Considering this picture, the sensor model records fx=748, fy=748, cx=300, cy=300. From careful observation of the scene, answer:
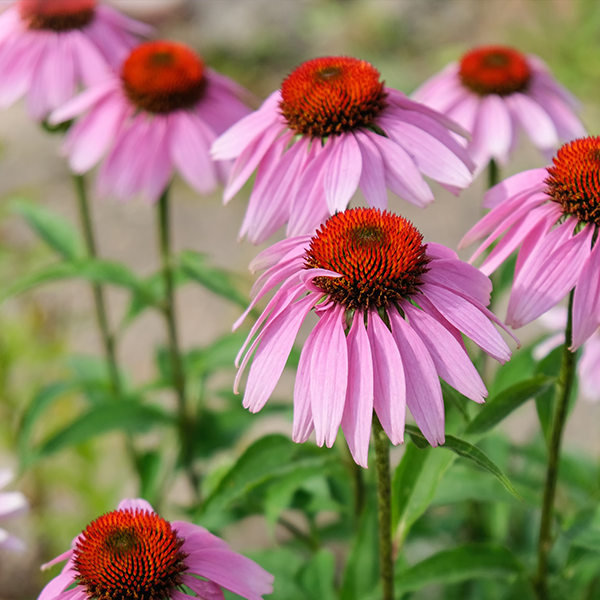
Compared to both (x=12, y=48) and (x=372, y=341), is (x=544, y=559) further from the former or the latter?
(x=12, y=48)

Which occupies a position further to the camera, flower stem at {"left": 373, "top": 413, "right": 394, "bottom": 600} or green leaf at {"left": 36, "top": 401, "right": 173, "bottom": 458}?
green leaf at {"left": 36, "top": 401, "right": 173, "bottom": 458}

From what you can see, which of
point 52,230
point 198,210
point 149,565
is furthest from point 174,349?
point 198,210

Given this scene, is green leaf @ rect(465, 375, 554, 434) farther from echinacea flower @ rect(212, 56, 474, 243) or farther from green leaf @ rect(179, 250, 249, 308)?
green leaf @ rect(179, 250, 249, 308)

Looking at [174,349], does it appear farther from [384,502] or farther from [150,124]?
[384,502]

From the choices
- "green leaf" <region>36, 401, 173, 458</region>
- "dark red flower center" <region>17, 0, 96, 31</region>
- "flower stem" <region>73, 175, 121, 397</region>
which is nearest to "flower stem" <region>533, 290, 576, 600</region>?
"green leaf" <region>36, 401, 173, 458</region>

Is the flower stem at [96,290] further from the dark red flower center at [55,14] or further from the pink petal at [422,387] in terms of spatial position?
the pink petal at [422,387]

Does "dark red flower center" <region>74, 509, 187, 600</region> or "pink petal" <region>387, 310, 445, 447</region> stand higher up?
"pink petal" <region>387, 310, 445, 447</region>

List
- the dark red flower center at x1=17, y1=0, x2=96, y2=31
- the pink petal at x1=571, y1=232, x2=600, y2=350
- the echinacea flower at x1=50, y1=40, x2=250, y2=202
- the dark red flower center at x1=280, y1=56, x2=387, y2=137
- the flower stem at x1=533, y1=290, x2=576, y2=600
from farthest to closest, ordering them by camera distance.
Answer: the dark red flower center at x1=17, y1=0, x2=96, y2=31 → the echinacea flower at x1=50, y1=40, x2=250, y2=202 → the dark red flower center at x1=280, y1=56, x2=387, y2=137 → the flower stem at x1=533, y1=290, x2=576, y2=600 → the pink petal at x1=571, y1=232, x2=600, y2=350

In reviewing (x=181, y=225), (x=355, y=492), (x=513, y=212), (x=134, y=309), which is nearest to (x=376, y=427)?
(x=513, y=212)

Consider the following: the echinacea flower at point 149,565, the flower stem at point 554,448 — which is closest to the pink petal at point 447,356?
the flower stem at point 554,448
